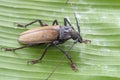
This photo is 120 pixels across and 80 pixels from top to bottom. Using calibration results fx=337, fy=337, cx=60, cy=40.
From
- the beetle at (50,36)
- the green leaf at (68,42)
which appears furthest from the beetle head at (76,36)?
the green leaf at (68,42)

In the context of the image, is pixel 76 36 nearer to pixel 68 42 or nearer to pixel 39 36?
pixel 68 42

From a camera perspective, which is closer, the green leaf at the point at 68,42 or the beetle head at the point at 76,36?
the green leaf at the point at 68,42

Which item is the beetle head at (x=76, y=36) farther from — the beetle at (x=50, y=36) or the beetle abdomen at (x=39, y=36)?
the beetle abdomen at (x=39, y=36)

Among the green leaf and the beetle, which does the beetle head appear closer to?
the beetle

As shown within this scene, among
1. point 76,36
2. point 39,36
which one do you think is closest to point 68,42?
point 76,36

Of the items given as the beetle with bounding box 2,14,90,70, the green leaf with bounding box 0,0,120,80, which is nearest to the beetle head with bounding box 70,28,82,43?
the beetle with bounding box 2,14,90,70
